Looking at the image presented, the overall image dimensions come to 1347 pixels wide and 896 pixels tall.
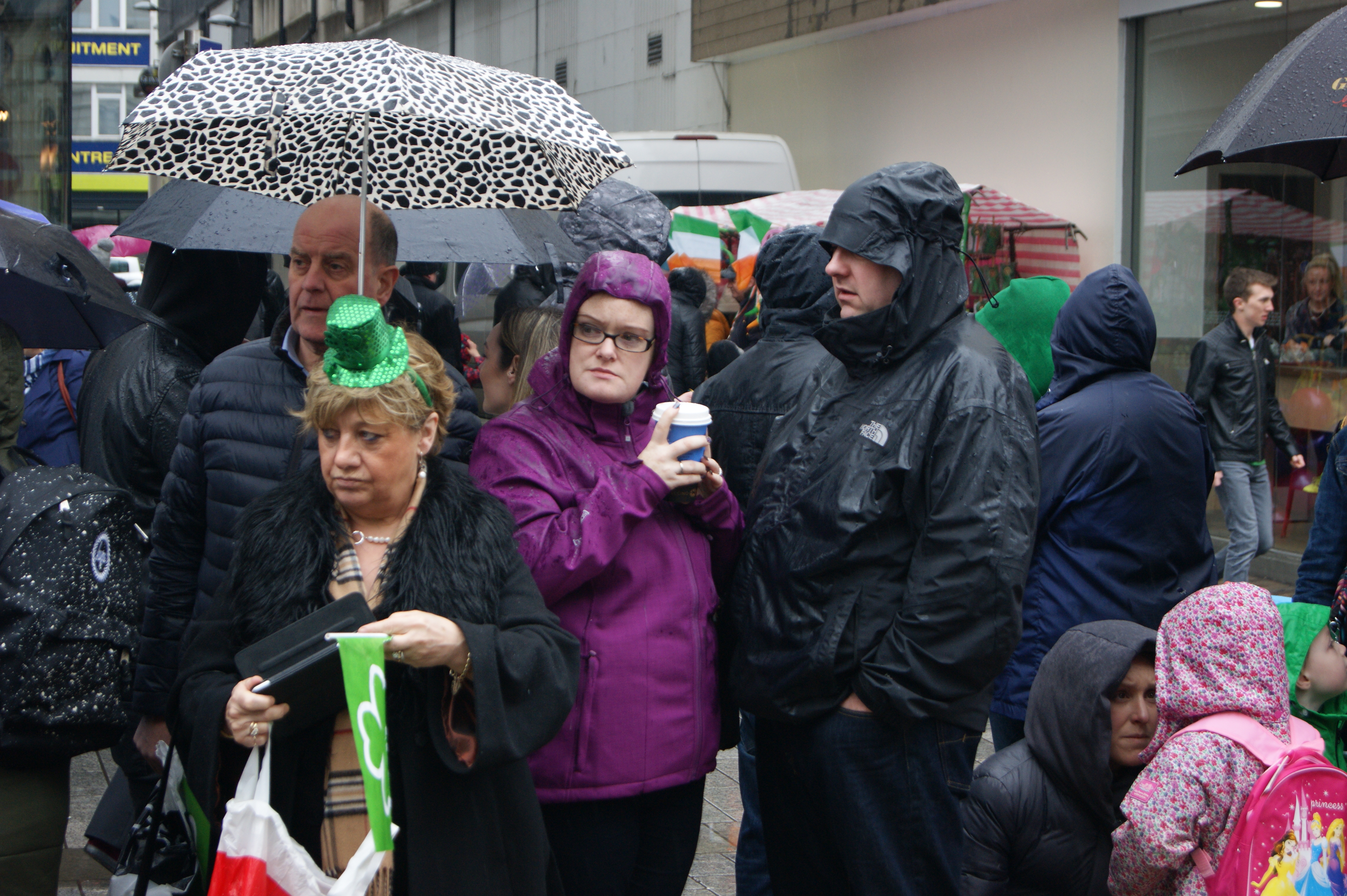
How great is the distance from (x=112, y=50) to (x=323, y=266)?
109ft

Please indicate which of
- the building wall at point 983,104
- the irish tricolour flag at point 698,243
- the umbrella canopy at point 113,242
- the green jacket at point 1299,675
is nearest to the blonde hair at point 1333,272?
the building wall at point 983,104

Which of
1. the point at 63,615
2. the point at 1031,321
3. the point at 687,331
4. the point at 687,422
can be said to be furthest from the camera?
the point at 687,331

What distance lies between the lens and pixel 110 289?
3250mm

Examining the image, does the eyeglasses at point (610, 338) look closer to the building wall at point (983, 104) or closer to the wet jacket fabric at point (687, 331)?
the wet jacket fabric at point (687, 331)

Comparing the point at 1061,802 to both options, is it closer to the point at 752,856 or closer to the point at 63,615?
the point at 752,856

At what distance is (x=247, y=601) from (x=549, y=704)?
23.2 inches

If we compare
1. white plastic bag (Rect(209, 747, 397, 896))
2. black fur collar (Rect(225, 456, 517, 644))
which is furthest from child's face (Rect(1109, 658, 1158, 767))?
A: white plastic bag (Rect(209, 747, 397, 896))

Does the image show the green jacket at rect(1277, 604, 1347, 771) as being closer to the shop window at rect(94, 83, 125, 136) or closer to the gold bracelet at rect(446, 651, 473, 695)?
the gold bracelet at rect(446, 651, 473, 695)

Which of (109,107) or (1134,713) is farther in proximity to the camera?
(109,107)

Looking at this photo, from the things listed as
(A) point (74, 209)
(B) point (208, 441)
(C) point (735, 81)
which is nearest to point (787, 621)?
(B) point (208, 441)

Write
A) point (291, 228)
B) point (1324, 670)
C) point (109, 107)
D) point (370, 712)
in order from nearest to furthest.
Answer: point (370, 712) → point (1324, 670) → point (291, 228) → point (109, 107)

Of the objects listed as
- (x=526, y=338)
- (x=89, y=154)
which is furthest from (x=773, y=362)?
(x=89, y=154)

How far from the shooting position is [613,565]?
2.82m

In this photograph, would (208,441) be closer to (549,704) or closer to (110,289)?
(110,289)
